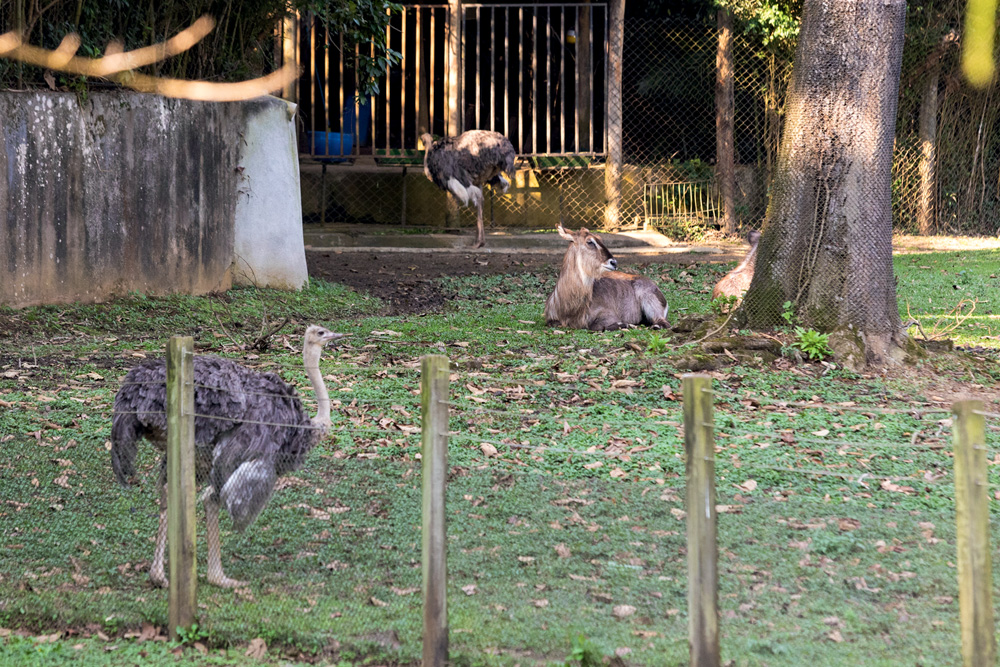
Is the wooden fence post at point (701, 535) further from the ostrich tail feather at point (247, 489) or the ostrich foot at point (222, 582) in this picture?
the ostrich foot at point (222, 582)

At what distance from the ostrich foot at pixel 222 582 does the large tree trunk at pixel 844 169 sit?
4705 millimetres

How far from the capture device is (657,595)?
4133 mm

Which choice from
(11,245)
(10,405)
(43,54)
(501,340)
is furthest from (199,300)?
(43,54)

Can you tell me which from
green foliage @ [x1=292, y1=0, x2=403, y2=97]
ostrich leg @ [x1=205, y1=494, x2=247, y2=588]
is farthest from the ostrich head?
green foliage @ [x1=292, y1=0, x2=403, y2=97]

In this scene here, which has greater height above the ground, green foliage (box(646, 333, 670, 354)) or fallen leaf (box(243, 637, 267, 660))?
green foliage (box(646, 333, 670, 354))

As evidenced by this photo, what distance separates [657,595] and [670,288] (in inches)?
323

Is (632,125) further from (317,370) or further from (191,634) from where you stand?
(191,634)

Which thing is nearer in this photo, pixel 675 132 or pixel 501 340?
pixel 501 340

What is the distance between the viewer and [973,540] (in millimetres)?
3039

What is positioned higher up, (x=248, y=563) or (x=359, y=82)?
(x=359, y=82)

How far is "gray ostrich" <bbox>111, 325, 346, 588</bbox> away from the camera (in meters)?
4.26

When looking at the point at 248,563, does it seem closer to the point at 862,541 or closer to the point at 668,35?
the point at 862,541

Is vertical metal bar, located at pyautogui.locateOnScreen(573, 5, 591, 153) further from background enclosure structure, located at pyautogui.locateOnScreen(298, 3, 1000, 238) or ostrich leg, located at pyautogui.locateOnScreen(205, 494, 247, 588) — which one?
ostrich leg, located at pyautogui.locateOnScreen(205, 494, 247, 588)

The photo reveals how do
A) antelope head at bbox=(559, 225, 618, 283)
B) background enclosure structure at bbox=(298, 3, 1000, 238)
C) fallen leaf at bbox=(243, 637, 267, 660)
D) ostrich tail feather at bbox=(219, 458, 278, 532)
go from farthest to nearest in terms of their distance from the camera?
1. background enclosure structure at bbox=(298, 3, 1000, 238)
2. antelope head at bbox=(559, 225, 618, 283)
3. ostrich tail feather at bbox=(219, 458, 278, 532)
4. fallen leaf at bbox=(243, 637, 267, 660)
